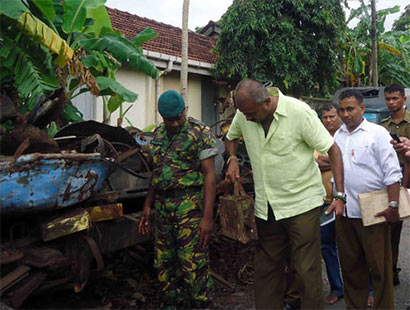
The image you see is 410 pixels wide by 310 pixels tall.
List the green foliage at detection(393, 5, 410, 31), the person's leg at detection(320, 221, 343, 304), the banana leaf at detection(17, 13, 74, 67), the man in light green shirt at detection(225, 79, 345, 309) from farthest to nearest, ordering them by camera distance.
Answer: the green foliage at detection(393, 5, 410, 31)
the banana leaf at detection(17, 13, 74, 67)
the person's leg at detection(320, 221, 343, 304)
the man in light green shirt at detection(225, 79, 345, 309)

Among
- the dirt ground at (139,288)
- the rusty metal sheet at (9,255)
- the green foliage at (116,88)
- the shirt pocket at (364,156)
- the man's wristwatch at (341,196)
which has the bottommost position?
the dirt ground at (139,288)

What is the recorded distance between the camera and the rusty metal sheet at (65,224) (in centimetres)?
262

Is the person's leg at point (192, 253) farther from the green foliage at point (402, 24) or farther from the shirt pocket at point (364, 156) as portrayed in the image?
the green foliage at point (402, 24)

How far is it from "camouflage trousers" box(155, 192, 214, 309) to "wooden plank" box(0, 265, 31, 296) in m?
0.99

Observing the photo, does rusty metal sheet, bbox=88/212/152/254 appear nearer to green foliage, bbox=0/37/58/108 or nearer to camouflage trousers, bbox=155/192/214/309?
camouflage trousers, bbox=155/192/214/309

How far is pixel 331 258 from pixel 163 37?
9227 millimetres

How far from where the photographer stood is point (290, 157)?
2.62 metres

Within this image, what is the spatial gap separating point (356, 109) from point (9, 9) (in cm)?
360

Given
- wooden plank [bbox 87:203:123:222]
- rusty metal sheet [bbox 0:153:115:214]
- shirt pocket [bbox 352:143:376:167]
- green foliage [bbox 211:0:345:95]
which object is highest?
green foliage [bbox 211:0:345:95]

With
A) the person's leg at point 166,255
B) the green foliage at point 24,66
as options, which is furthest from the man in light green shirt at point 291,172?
the green foliage at point 24,66

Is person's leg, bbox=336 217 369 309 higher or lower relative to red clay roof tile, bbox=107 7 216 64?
lower

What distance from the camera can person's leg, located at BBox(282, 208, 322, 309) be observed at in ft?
8.48

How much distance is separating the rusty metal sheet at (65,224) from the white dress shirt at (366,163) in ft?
6.64

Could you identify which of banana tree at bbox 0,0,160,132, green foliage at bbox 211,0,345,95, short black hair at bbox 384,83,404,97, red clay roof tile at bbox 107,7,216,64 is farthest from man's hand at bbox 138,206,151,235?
green foliage at bbox 211,0,345,95
